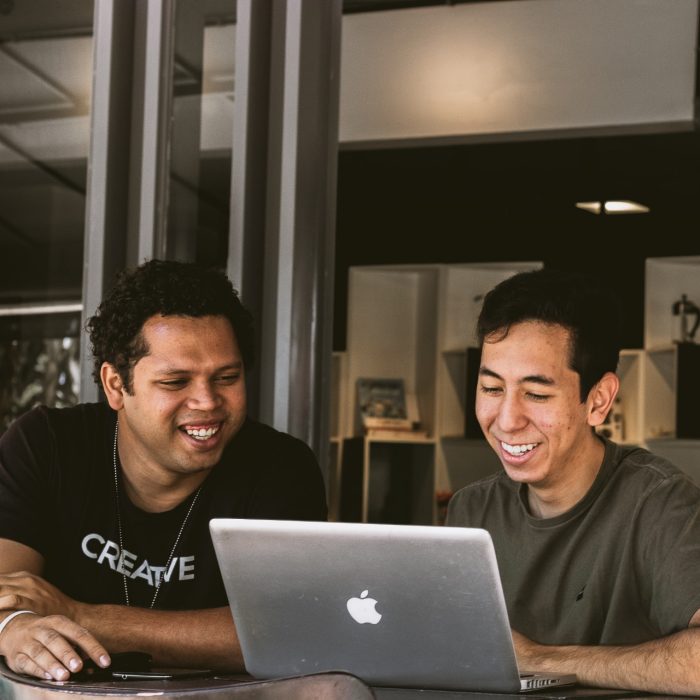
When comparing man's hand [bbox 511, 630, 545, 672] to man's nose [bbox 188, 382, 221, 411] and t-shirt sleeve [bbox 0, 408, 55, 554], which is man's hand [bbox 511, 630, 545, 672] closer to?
man's nose [bbox 188, 382, 221, 411]

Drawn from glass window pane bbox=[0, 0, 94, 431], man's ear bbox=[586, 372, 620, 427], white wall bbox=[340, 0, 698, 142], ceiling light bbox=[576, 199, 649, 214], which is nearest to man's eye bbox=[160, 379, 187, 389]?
man's ear bbox=[586, 372, 620, 427]

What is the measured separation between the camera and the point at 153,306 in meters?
2.54

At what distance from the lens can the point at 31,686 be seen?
5.33 feet

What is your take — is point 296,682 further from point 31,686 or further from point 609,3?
point 609,3

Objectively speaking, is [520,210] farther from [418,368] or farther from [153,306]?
[153,306]

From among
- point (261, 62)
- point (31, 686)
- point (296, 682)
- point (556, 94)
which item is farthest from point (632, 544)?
point (556, 94)

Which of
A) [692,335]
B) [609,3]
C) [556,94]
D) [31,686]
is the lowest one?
[31,686]

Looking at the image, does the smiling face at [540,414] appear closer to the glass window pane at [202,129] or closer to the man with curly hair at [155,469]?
the man with curly hair at [155,469]

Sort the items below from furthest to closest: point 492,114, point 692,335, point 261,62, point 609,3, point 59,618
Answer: point 692,335
point 492,114
point 609,3
point 261,62
point 59,618

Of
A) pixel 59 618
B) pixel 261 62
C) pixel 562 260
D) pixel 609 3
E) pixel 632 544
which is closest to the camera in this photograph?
pixel 59 618

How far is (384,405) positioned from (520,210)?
1.55 metres

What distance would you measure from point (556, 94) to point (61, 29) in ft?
7.63

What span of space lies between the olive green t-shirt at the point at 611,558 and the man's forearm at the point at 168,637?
1.68 feet

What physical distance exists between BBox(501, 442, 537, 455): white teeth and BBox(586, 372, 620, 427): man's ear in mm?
127
